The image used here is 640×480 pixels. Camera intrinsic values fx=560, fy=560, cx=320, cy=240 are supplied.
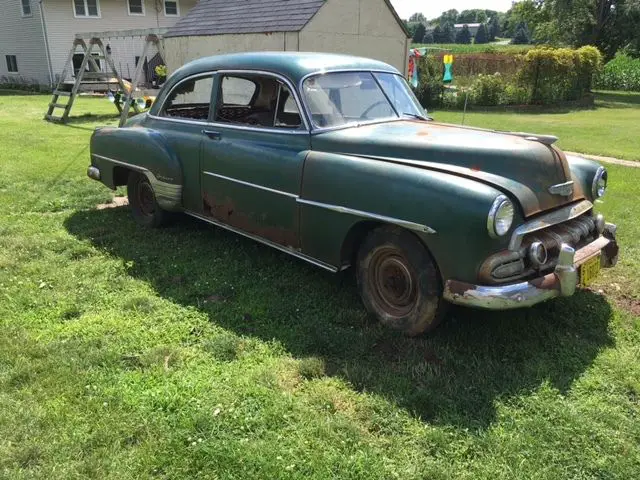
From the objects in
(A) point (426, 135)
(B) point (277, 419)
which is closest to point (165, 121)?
(A) point (426, 135)

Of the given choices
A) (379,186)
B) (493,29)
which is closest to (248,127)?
(379,186)

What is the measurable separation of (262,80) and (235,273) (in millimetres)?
1659

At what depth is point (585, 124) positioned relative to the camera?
1634 cm

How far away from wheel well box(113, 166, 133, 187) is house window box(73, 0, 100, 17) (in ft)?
81.8

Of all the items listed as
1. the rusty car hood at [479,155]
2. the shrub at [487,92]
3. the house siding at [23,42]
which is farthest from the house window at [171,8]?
the rusty car hood at [479,155]

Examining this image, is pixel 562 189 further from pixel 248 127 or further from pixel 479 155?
pixel 248 127

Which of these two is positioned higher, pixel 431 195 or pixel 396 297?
pixel 431 195

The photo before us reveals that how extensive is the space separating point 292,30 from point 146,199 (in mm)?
6912

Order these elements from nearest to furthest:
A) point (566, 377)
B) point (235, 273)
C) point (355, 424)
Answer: point (355, 424) → point (566, 377) → point (235, 273)

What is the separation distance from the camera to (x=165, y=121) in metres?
5.50

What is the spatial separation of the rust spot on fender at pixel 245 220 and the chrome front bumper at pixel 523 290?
4.67 ft

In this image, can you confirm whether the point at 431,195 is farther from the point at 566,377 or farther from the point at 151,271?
the point at 151,271

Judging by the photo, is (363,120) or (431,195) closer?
(431,195)

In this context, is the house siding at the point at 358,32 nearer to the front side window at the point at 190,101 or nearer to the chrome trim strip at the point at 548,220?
the front side window at the point at 190,101
